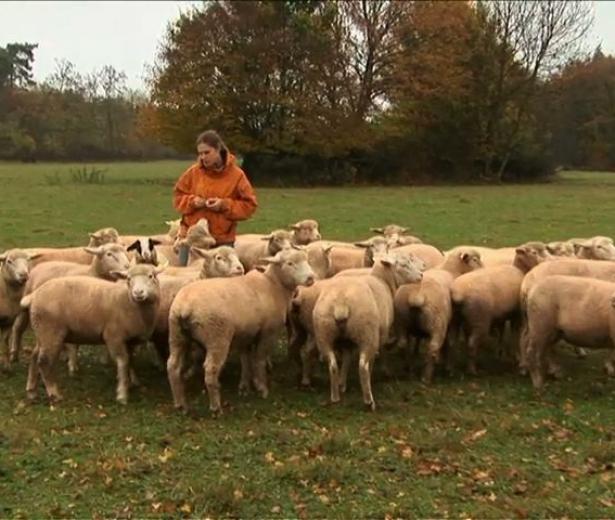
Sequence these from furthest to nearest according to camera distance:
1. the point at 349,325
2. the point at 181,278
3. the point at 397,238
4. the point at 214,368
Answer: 1. the point at 397,238
2. the point at 181,278
3. the point at 349,325
4. the point at 214,368

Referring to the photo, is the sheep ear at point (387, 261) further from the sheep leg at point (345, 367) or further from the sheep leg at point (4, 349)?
the sheep leg at point (4, 349)

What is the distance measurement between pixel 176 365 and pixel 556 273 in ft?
15.2

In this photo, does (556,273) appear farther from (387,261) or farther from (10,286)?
(10,286)

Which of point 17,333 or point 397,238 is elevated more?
point 397,238

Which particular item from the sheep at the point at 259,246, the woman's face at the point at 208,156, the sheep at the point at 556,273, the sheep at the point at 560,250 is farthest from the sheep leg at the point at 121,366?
the sheep at the point at 560,250

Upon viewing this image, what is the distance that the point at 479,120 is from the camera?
47812mm

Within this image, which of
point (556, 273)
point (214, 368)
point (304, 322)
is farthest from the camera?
point (556, 273)

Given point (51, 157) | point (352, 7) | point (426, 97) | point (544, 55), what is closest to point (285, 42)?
point (352, 7)

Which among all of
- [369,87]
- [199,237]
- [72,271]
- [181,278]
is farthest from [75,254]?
[369,87]

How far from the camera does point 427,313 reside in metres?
8.94

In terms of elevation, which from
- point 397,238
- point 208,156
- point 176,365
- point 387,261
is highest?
point 208,156

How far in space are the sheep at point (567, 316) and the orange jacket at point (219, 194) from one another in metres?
3.55

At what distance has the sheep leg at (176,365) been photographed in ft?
25.7

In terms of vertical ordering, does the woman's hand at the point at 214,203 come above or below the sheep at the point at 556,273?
above
